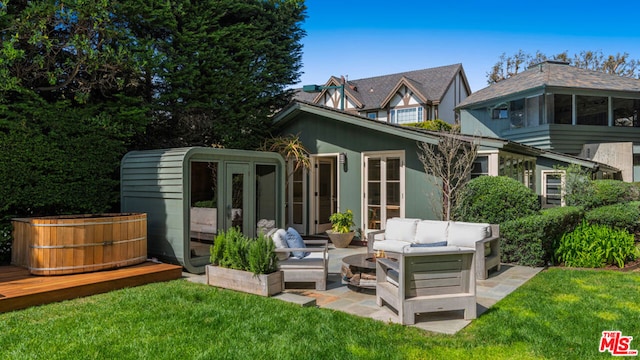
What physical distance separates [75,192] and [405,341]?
6295 mm

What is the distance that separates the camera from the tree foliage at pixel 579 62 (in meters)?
29.2

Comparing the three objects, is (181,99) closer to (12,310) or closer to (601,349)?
(12,310)

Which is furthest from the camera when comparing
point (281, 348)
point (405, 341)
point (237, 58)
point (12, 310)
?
point (237, 58)

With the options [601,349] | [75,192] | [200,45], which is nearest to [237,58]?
[200,45]

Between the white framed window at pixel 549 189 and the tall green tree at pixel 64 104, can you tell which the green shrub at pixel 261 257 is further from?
the white framed window at pixel 549 189

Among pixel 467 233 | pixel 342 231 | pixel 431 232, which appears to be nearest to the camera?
pixel 467 233

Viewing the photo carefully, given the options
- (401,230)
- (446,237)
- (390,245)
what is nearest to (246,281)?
(390,245)

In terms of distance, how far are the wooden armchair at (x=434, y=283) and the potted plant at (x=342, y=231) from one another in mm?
4803

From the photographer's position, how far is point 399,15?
1325 cm

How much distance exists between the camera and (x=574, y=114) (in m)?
15.3

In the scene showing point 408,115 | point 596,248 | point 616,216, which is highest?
point 408,115

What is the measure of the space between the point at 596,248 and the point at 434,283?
453 centimetres

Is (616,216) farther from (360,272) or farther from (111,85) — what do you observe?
(111,85)

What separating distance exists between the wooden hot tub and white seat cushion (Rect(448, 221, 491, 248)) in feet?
17.2
